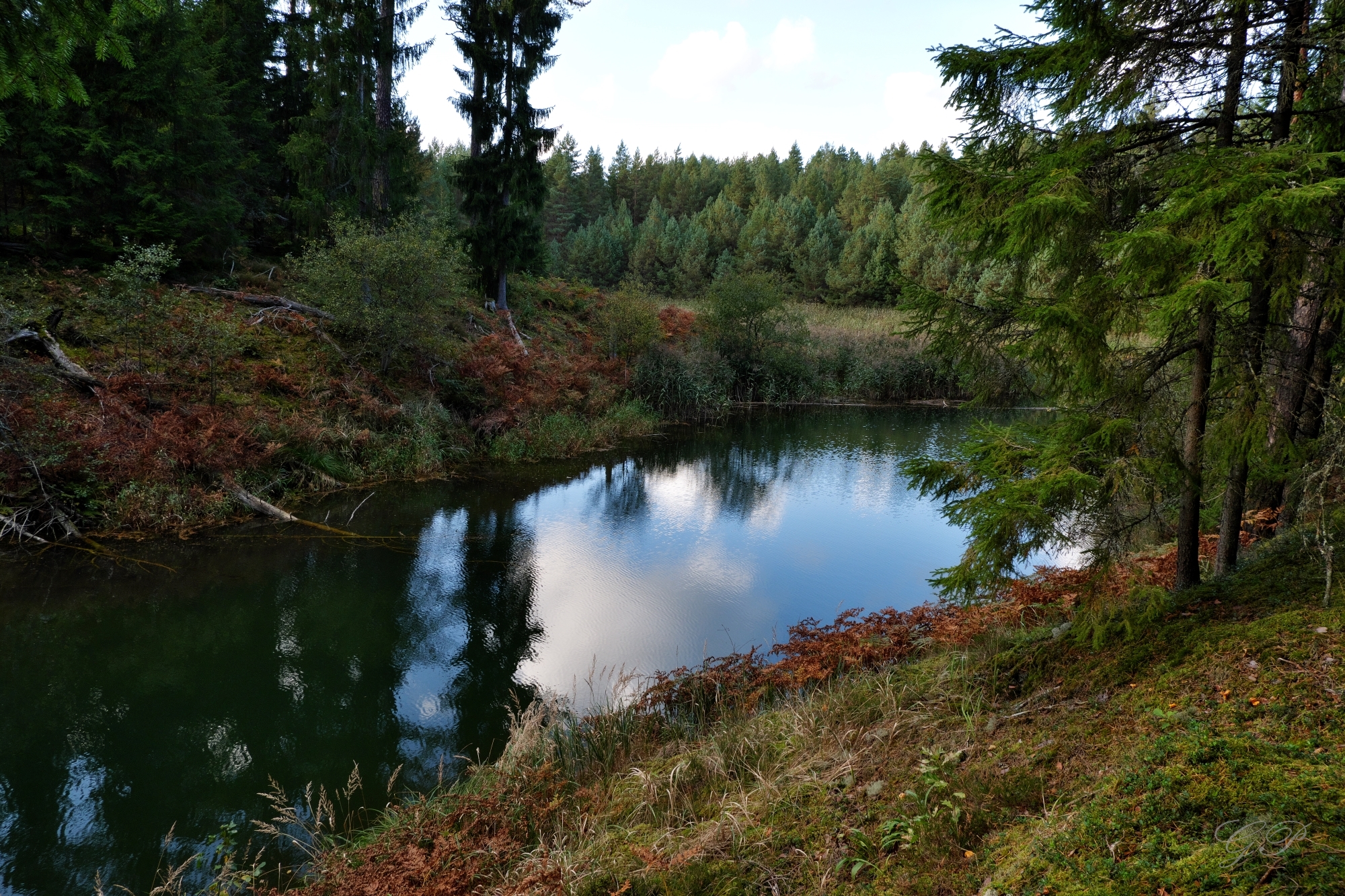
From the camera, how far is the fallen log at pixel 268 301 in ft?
49.7

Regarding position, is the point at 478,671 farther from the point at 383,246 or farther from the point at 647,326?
the point at 647,326

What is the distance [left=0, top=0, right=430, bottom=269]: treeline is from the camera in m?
13.3

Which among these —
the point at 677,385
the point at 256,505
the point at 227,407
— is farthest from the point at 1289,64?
the point at 677,385

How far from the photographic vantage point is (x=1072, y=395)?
3.94 metres

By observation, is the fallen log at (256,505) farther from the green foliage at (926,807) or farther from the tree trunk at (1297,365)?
the tree trunk at (1297,365)

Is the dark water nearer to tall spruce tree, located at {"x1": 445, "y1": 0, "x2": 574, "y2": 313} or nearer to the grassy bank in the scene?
the grassy bank

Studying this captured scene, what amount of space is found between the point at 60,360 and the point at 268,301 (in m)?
5.39

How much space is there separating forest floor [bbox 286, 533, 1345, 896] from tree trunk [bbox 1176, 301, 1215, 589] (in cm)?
37

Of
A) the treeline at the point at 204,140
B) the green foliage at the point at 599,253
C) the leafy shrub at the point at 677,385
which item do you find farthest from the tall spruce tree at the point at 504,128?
the green foliage at the point at 599,253

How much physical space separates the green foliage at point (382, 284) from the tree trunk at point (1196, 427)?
1355 centimetres

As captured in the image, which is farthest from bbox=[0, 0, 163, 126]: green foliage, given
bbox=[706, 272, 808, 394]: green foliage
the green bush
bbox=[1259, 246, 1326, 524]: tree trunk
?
bbox=[706, 272, 808, 394]: green foliage

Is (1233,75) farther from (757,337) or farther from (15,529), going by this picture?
(757,337)

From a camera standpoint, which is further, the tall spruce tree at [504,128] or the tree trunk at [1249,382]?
the tall spruce tree at [504,128]

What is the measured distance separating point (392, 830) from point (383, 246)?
1222 cm
